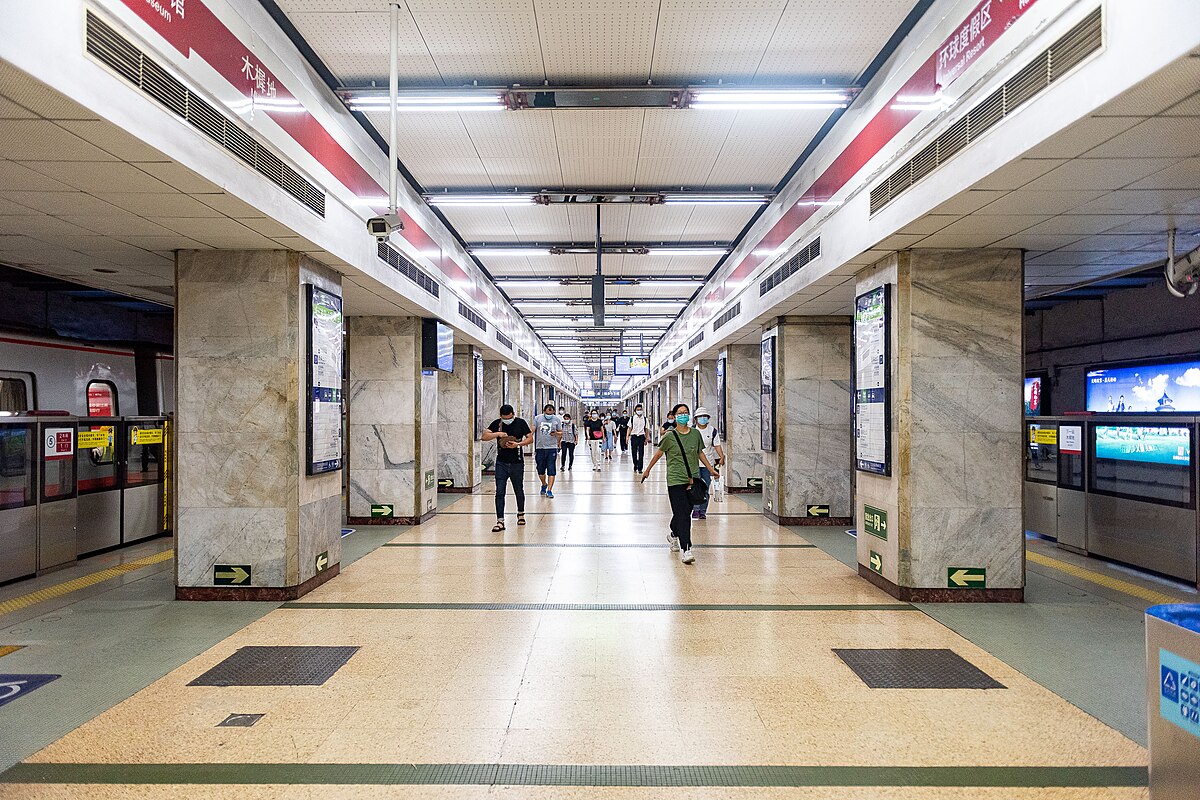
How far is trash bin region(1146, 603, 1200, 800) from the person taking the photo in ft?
7.68

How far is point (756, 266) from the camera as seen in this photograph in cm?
936

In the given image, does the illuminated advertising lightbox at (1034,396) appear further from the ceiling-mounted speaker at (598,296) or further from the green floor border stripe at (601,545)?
the ceiling-mounted speaker at (598,296)

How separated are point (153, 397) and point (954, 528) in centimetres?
1095

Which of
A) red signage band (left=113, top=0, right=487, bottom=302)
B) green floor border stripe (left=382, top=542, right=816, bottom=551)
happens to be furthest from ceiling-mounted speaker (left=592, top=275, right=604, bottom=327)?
red signage band (left=113, top=0, right=487, bottom=302)

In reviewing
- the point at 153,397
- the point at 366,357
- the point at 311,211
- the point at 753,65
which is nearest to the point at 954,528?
the point at 753,65

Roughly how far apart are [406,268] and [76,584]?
4402 millimetres

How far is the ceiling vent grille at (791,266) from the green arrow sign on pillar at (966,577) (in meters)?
3.20

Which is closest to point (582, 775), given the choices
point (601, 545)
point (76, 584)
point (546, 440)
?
point (601, 545)

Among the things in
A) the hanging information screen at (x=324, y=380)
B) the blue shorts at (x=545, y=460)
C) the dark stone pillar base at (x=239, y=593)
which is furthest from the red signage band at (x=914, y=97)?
the dark stone pillar base at (x=239, y=593)

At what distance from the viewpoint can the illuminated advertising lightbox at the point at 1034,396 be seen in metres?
12.1

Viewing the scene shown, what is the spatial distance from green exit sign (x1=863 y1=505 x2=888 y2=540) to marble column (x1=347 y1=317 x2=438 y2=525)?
5.88 metres

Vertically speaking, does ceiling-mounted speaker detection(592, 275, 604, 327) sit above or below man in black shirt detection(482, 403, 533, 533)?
above

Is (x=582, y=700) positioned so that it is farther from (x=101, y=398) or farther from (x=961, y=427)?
(x=101, y=398)

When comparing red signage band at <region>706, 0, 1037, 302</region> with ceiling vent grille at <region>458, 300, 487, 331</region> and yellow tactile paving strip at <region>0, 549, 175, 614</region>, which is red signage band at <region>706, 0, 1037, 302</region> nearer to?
ceiling vent grille at <region>458, 300, 487, 331</region>
